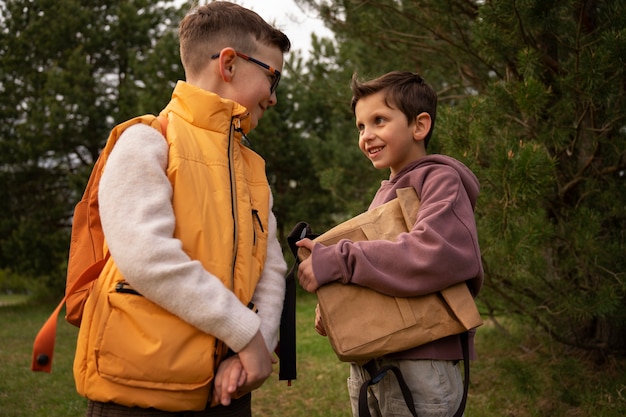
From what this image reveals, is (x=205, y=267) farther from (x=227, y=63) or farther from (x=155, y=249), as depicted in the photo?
(x=227, y=63)

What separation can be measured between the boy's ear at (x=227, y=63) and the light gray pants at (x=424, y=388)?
94 centimetres

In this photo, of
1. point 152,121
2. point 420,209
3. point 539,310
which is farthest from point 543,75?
point 152,121

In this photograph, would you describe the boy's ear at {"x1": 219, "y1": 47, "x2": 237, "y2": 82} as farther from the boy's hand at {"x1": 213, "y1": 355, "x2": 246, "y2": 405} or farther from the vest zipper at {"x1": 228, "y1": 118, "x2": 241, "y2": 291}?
the boy's hand at {"x1": 213, "y1": 355, "x2": 246, "y2": 405}

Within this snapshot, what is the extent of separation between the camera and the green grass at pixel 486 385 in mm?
3555

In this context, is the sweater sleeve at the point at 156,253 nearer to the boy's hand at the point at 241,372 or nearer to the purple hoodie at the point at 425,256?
the boy's hand at the point at 241,372

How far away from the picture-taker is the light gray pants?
1.68 meters

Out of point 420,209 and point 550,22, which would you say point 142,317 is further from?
point 550,22

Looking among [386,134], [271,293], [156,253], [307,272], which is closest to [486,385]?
[386,134]

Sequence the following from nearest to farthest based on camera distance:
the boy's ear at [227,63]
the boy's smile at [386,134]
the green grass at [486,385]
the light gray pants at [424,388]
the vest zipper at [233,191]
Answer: the vest zipper at [233,191]
the boy's ear at [227,63]
the light gray pants at [424,388]
the boy's smile at [386,134]
the green grass at [486,385]

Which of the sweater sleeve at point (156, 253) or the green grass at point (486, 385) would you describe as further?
the green grass at point (486, 385)

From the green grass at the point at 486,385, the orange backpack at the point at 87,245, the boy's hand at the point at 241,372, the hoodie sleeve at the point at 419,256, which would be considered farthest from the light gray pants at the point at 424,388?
the green grass at the point at 486,385

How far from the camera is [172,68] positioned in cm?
1126

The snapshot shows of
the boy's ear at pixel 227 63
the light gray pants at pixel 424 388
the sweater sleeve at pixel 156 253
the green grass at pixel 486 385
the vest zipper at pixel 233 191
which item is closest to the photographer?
the sweater sleeve at pixel 156 253

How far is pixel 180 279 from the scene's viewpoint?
128cm
